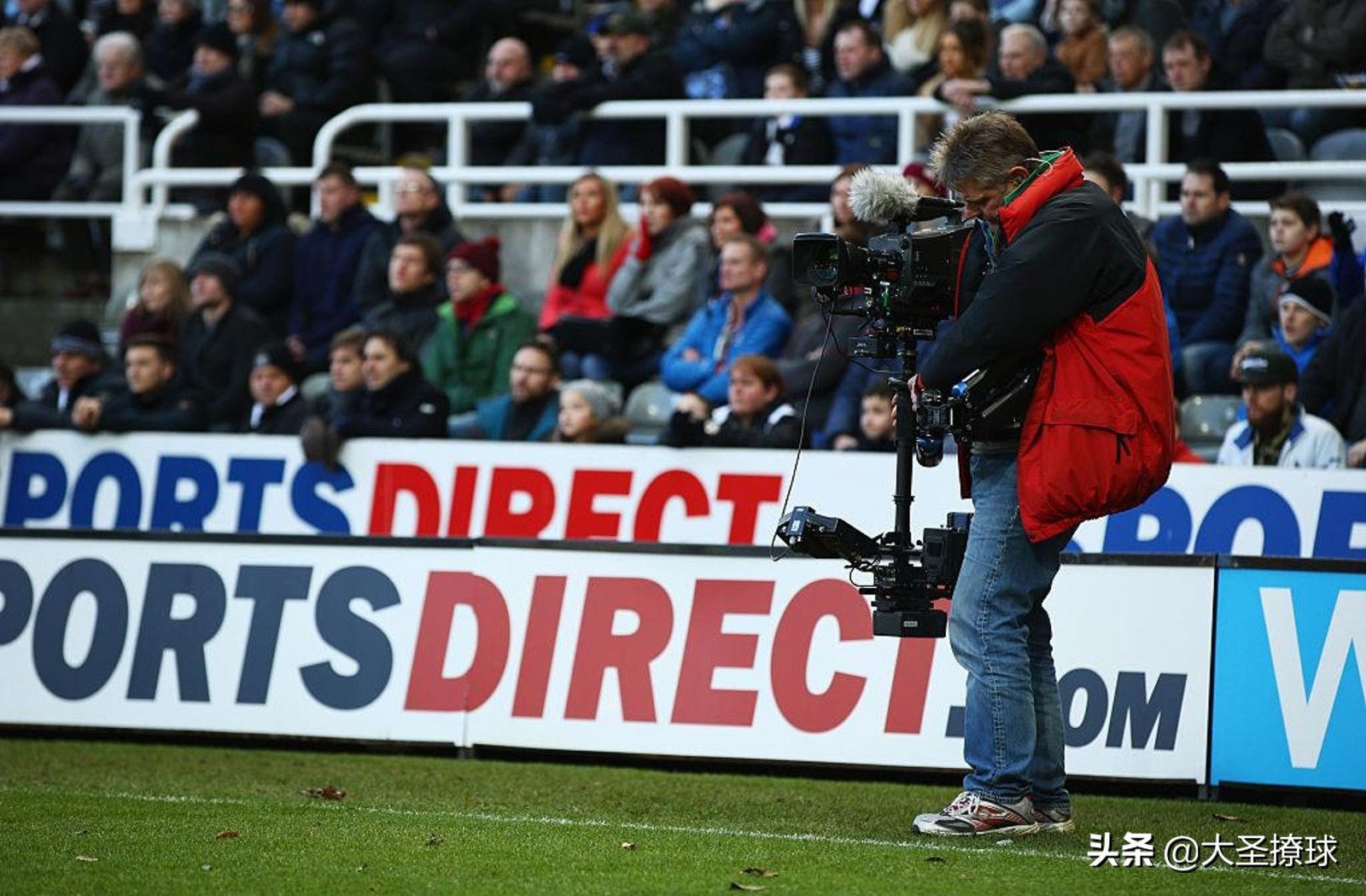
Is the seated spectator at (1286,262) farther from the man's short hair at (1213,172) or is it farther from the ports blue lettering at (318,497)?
the ports blue lettering at (318,497)

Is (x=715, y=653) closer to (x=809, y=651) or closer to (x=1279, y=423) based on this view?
(x=809, y=651)

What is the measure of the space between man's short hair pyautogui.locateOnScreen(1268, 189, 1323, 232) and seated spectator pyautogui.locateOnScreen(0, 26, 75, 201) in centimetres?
959

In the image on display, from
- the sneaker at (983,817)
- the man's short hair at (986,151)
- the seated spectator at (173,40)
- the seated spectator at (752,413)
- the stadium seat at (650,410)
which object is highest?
the seated spectator at (173,40)

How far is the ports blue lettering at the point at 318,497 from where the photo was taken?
40.1ft

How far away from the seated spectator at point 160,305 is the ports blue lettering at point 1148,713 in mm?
7627

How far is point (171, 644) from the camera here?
10469 mm

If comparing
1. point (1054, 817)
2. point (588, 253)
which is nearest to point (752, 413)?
point (588, 253)

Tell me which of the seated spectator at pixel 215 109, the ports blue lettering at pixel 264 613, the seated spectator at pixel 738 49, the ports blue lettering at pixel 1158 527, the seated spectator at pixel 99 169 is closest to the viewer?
the ports blue lettering at pixel 264 613

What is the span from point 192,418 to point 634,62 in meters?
4.01

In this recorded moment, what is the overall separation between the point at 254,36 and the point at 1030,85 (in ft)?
23.3

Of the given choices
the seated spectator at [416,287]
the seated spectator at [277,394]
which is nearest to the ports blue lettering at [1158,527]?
the seated spectator at [277,394]

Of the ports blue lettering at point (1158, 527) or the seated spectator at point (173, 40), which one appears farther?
the seated spectator at point (173, 40)

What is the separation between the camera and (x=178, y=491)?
12562mm

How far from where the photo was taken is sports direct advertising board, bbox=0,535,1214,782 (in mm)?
9258
